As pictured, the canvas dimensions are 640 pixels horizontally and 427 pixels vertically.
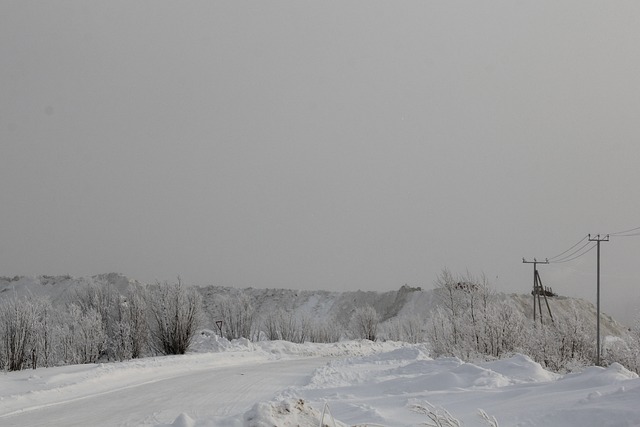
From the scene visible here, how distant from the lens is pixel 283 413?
192 inches

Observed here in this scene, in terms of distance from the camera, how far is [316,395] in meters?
12.5

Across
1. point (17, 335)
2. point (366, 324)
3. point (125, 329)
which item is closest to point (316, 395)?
point (17, 335)

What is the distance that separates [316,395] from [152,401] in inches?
163

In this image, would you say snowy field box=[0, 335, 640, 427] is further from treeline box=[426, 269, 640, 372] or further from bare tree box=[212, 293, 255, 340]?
bare tree box=[212, 293, 255, 340]

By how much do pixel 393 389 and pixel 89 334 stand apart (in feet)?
75.8

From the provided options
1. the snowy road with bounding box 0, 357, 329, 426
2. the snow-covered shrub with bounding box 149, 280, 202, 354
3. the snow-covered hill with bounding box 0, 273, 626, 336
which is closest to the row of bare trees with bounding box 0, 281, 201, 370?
the snow-covered shrub with bounding box 149, 280, 202, 354

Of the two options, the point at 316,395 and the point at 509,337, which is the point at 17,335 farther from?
the point at 509,337

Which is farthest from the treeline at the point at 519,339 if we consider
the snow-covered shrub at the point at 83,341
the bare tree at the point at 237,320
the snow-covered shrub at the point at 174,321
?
the bare tree at the point at 237,320

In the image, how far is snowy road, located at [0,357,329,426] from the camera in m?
11.7

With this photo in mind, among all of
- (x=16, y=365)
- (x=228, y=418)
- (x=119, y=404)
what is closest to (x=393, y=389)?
(x=119, y=404)

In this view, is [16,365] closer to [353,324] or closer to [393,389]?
[393,389]

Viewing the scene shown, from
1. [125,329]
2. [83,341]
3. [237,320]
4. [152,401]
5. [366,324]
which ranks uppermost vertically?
[152,401]

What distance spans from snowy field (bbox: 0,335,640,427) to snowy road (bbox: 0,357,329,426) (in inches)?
1.0

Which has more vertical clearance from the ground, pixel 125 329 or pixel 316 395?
pixel 316 395
